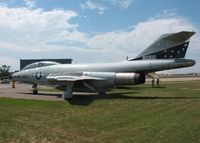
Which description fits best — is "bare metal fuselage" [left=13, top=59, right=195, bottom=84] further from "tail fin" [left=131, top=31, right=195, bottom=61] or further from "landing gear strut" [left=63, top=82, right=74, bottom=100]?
"landing gear strut" [left=63, top=82, right=74, bottom=100]

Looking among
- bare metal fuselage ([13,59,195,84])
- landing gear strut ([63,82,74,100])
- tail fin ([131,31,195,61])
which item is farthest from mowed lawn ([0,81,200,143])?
tail fin ([131,31,195,61])

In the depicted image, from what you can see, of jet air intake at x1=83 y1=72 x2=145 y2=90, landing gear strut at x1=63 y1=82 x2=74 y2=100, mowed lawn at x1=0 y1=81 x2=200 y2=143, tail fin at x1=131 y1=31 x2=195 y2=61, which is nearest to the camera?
mowed lawn at x1=0 y1=81 x2=200 y2=143

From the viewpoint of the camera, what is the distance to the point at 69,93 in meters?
24.3

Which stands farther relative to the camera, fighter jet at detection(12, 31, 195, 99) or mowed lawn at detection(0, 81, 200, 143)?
fighter jet at detection(12, 31, 195, 99)

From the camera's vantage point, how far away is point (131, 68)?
26.1 meters

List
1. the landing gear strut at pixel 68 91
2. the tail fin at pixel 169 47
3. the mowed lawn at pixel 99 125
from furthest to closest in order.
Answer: the tail fin at pixel 169 47
the landing gear strut at pixel 68 91
the mowed lawn at pixel 99 125

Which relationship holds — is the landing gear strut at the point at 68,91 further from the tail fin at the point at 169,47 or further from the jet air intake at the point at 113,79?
the tail fin at the point at 169,47

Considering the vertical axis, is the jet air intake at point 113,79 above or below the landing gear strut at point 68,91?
above

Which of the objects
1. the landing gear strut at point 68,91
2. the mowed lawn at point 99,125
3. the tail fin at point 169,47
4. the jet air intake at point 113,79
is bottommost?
the mowed lawn at point 99,125

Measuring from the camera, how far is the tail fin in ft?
80.8

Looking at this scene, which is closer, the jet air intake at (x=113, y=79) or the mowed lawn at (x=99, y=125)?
the mowed lawn at (x=99, y=125)

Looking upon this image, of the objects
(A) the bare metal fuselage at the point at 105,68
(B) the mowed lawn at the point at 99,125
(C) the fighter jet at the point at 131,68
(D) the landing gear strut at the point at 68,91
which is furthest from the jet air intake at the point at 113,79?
(B) the mowed lawn at the point at 99,125

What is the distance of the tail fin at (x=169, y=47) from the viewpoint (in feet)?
80.8

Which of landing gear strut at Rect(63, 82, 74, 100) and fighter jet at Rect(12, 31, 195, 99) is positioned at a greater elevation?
fighter jet at Rect(12, 31, 195, 99)
